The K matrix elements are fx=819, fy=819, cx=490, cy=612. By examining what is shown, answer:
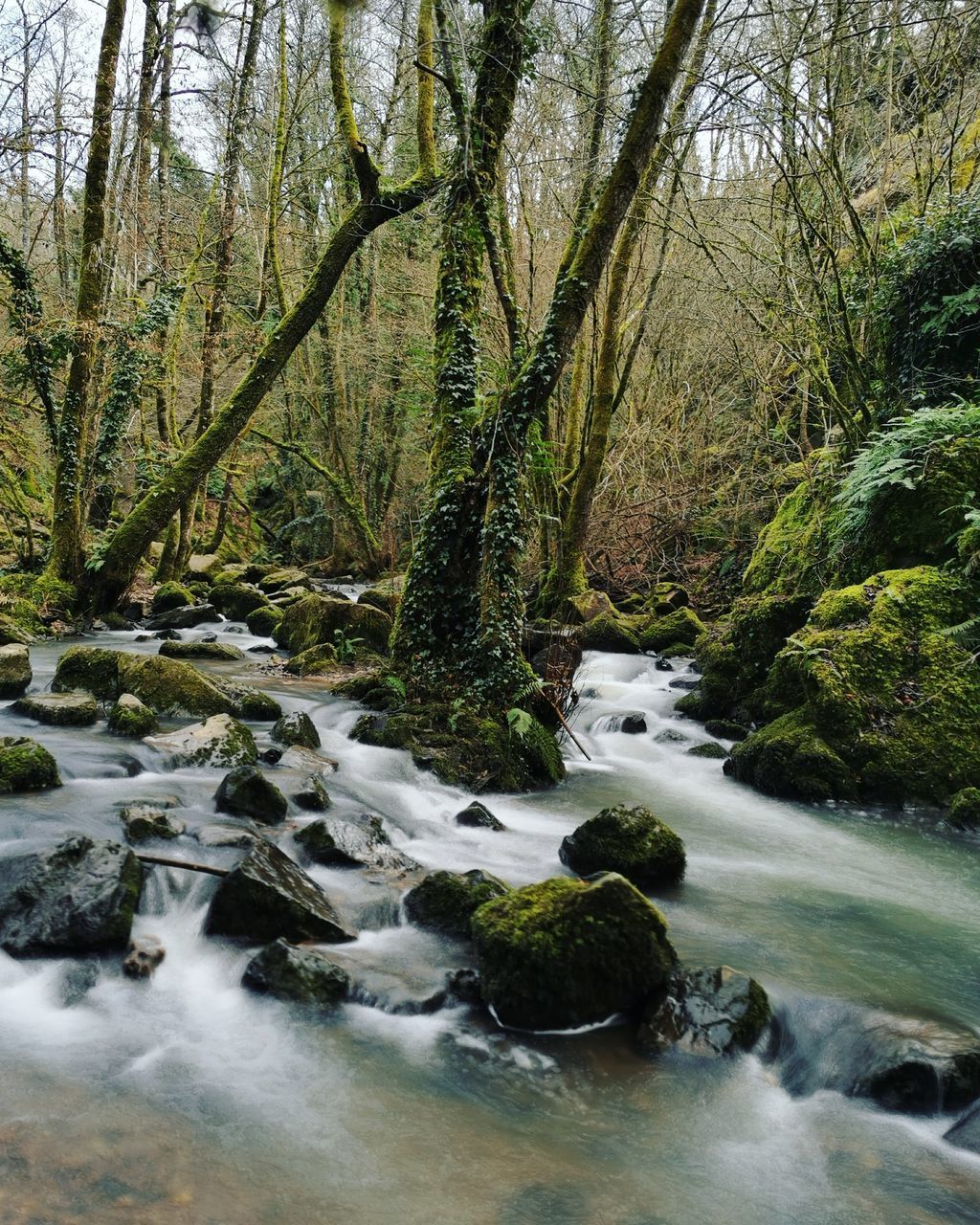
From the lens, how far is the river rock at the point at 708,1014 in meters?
3.79

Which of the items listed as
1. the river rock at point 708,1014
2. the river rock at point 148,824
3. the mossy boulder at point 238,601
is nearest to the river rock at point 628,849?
the river rock at point 708,1014

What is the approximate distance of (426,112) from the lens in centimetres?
1162

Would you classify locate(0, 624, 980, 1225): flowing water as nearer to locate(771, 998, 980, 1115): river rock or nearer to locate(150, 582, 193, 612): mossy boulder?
locate(771, 998, 980, 1115): river rock

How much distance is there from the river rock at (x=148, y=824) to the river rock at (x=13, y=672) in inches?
146

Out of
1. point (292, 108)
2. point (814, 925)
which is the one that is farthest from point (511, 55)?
point (292, 108)

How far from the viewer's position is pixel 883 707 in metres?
7.84

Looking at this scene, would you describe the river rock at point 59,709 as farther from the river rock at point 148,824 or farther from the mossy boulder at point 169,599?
the mossy boulder at point 169,599

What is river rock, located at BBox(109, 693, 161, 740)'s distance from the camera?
23.6 ft

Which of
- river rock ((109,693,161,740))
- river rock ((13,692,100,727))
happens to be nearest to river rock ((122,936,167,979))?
river rock ((109,693,161,740))

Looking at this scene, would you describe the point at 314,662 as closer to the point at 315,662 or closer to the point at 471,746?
the point at 315,662

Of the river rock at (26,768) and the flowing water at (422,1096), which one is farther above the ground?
the river rock at (26,768)

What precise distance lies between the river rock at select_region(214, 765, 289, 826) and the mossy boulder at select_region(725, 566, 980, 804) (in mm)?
4771

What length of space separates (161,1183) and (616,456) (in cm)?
1514

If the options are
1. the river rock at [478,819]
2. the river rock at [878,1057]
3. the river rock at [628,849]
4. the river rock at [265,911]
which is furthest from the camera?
the river rock at [478,819]
